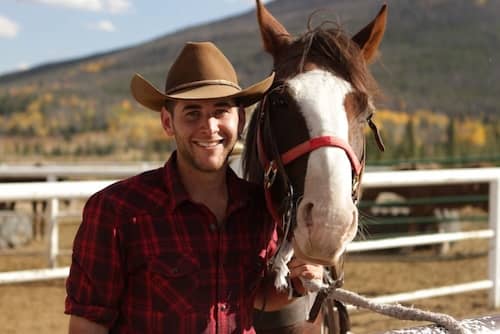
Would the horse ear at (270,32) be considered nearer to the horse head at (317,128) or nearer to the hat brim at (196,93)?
the horse head at (317,128)

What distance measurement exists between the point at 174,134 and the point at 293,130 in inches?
16.2

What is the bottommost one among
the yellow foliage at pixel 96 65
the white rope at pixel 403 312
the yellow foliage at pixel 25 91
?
the white rope at pixel 403 312

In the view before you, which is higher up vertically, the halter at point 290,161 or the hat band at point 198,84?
the hat band at point 198,84

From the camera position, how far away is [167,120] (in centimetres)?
201

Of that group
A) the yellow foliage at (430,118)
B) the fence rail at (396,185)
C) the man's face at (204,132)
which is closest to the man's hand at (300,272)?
the man's face at (204,132)

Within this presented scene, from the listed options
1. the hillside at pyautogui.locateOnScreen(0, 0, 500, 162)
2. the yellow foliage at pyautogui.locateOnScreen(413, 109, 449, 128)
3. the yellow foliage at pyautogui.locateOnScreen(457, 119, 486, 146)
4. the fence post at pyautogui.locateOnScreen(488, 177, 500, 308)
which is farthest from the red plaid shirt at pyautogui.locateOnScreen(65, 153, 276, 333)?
the yellow foliage at pyautogui.locateOnScreen(413, 109, 449, 128)

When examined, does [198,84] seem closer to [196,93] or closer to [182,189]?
[196,93]

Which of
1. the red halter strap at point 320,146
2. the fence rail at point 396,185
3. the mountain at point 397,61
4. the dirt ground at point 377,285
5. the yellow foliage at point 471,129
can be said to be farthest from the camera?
the mountain at point 397,61

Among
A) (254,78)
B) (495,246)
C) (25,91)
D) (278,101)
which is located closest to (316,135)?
(278,101)

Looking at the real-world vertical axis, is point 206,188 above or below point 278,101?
below

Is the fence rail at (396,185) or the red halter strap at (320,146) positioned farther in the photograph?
the fence rail at (396,185)

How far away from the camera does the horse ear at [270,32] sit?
260cm

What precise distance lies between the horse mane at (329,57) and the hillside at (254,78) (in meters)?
40.2

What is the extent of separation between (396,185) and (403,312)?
422cm
